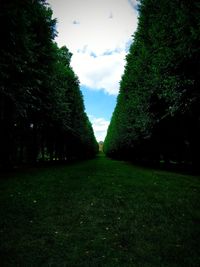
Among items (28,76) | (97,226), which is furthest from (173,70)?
(97,226)

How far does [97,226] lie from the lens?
28.1ft

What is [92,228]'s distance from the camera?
838cm

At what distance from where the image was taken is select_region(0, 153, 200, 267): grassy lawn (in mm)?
6512

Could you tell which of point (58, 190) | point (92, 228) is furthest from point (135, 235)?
point (58, 190)

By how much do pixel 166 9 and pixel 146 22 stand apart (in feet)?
34.6

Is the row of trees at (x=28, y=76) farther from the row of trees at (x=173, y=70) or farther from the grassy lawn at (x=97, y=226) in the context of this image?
the row of trees at (x=173, y=70)

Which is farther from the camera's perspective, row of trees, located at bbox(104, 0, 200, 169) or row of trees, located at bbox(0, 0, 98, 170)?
row of trees, located at bbox(104, 0, 200, 169)

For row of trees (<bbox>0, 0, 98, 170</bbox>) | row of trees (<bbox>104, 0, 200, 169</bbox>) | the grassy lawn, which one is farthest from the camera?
row of trees (<bbox>104, 0, 200, 169</bbox>)

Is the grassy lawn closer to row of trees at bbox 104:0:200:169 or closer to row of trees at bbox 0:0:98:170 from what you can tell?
row of trees at bbox 104:0:200:169

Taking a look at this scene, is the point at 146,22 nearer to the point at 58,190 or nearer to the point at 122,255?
the point at 58,190

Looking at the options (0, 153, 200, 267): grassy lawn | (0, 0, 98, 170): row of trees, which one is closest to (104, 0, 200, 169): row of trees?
(0, 153, 200, 267): grassy lawn

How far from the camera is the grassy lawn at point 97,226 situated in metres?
6.51

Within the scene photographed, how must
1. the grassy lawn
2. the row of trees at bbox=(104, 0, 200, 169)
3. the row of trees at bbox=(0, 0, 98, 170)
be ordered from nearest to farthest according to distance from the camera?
1. the grassy lawn
2. the row of trees at bbox=(0, 0, 98, 170)
3. the row of trees at bbox=(104, 0, 200, 169)

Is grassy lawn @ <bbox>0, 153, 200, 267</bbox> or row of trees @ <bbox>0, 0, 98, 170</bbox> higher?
row of trees @ <bbox>0, 0, 98, 170</bbox>
